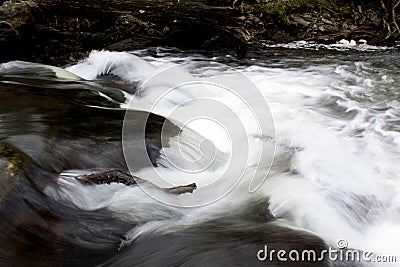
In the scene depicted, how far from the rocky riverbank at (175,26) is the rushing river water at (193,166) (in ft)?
4.76

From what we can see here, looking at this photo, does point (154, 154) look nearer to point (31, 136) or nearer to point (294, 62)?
point (31, 136)

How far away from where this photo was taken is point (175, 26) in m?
8.44

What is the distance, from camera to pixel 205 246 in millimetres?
2773

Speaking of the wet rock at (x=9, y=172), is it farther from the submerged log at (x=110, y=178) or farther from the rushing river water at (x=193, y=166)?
the submerged log at (x=110, y=178)

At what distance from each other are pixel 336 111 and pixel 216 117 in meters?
1.68

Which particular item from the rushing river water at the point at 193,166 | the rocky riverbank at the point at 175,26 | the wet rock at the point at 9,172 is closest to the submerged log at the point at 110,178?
the rushing river water at the point at 193,166

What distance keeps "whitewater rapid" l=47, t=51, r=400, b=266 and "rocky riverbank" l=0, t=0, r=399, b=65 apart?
105cm

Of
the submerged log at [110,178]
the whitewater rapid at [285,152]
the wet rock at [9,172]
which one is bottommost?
the whitewater rapid at [285,152]

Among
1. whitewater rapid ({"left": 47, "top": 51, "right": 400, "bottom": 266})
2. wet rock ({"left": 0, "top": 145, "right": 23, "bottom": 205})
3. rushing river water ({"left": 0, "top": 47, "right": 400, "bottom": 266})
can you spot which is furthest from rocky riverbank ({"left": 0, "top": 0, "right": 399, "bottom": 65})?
wet rock ({"left": 0, "top": 145, "right": 23, "bottom": 205})

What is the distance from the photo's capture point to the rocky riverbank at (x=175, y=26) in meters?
7.71

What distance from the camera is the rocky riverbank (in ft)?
25.3

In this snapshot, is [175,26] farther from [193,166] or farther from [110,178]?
[110,178]

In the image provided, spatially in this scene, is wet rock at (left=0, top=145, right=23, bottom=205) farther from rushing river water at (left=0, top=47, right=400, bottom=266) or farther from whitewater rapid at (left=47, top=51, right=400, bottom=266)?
whitewater rapid at (left=47, top=51, right=400, bottom=266)

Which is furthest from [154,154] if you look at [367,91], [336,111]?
[367,91]
